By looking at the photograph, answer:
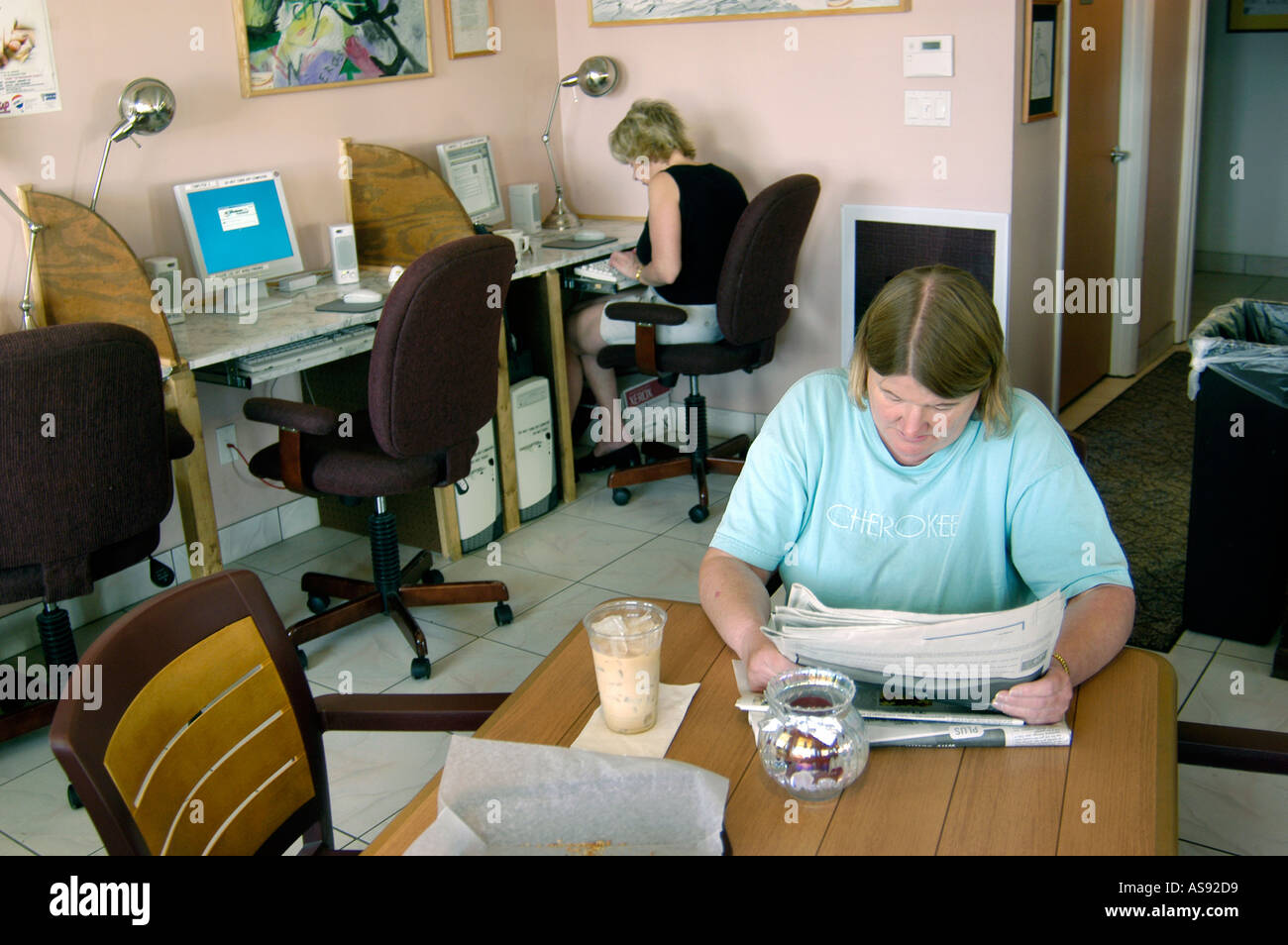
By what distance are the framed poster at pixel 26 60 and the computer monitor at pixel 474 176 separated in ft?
4.36

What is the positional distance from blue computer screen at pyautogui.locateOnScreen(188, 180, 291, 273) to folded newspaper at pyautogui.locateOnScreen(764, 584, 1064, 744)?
251 centimetres

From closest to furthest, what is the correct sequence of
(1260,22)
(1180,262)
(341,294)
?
1. (341,294)
2. (1180,262)
3. (1260,22)

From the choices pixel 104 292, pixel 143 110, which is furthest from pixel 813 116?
pixel 104 292

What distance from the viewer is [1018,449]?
1637mm

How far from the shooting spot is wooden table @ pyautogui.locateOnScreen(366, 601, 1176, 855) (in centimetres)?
115

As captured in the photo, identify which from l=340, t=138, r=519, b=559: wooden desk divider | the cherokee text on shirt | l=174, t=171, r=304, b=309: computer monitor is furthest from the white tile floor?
the cherokee text on shirt

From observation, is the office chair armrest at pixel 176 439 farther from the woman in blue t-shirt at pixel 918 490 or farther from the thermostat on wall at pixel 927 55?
the thermostat on wall at pixel 927 55

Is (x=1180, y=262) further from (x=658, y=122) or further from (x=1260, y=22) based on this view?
(x=658, y=122)

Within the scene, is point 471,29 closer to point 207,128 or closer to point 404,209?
point 404,209

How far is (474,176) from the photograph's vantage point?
423cm

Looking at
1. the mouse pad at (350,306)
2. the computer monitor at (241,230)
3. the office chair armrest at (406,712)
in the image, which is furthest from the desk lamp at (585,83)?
the office chair armrest at (406,712)

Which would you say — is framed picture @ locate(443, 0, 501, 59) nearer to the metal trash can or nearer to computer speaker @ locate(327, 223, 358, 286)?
computer speaker @ locate(327, 223, 358, 286)

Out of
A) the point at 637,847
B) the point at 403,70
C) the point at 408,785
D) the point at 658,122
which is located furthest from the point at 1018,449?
the point at 403,70
